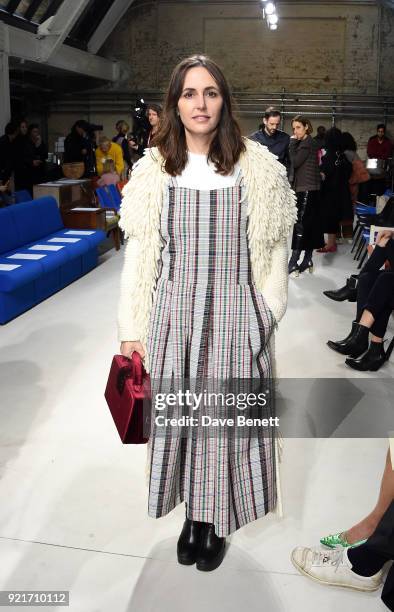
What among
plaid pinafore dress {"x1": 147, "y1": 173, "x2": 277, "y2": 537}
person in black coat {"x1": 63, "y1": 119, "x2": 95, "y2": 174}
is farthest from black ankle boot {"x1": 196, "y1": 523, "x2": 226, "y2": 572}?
person in black coat {"x1": 63, "y1": 119, "x2": 95, "y2": 174}

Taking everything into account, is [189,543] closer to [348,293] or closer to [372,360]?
[372,360]

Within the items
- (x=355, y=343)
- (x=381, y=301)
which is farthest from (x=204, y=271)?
(x=355, y=343)

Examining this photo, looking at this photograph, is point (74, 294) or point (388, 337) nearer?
point (388, 337)

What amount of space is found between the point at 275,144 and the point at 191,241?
491 centimetres

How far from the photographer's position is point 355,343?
4418 millimetres

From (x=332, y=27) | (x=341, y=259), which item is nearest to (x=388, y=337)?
(x=341, y=259)

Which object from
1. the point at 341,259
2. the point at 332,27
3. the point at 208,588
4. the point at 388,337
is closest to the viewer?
the point at 208,588

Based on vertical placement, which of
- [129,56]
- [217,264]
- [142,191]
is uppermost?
[129,56]

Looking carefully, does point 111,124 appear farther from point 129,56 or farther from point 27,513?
point 27,513

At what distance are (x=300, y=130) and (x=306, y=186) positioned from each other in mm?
557

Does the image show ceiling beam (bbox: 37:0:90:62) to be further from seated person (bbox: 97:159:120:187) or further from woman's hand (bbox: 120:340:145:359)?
woman's hand (bbox: 120:340:145:359)

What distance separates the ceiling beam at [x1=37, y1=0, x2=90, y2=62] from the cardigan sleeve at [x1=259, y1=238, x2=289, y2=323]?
33.6ft

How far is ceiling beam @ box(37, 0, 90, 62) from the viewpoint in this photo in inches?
442

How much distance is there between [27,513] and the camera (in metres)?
2.67
